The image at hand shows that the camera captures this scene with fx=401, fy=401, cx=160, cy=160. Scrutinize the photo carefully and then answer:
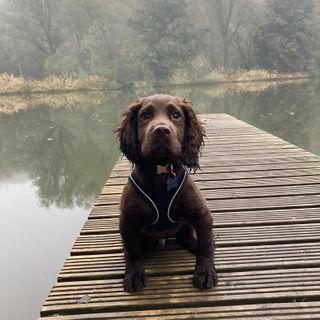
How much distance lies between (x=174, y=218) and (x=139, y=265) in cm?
33

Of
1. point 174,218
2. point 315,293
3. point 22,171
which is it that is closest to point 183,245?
point 174,218

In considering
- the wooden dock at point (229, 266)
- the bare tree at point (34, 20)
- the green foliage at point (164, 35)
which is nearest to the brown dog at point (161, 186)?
the wooden dock at point (229, 266)

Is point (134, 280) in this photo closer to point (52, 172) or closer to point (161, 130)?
point (161, 130)

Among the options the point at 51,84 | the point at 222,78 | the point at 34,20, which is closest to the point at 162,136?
the point at 51,84

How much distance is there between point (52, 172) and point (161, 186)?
5.48 metres

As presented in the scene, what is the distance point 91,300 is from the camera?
2.10 metres

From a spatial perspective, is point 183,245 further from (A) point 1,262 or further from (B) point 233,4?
(B) point 233,4

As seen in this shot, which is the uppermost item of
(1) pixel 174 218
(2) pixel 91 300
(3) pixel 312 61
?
(1) pixel 174 218

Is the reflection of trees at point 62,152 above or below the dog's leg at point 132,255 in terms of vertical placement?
below

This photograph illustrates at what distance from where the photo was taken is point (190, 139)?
2.38 m

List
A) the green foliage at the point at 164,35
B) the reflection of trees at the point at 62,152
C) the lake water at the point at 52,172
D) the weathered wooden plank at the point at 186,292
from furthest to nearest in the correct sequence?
the green foliage at the point at 164,35
the reflection of trees at the point at 62,152
the lake water at the point at 52,172
the weathered wooden plank at the point at 186,292

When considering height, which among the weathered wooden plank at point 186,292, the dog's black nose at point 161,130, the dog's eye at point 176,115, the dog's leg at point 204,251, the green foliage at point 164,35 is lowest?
the green foliage at point 164,35

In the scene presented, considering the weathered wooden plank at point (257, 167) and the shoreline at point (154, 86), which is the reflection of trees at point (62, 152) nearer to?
the weathered wooden plank at point (257, 167)

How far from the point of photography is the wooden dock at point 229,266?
2.00 m
